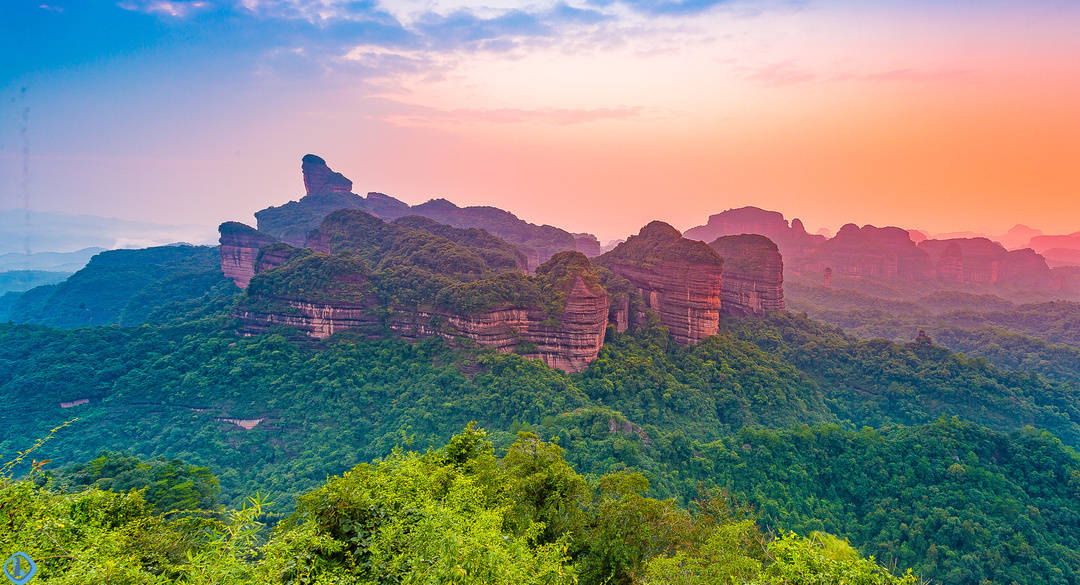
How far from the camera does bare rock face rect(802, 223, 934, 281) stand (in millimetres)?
106625

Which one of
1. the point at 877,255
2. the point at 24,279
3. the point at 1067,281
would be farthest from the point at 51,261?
the point at 1067,281

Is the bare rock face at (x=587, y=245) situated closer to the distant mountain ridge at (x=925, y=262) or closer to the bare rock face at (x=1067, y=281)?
the distant mountain ridge at (x=925, y=262)

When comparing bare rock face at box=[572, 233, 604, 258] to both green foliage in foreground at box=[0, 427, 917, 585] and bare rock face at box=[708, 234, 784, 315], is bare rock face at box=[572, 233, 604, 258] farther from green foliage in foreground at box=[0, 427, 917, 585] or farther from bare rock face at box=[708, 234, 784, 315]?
green foliage in foreground at box=[0, 427, 917, 585]

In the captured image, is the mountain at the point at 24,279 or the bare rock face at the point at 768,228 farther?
the bare rock face at the point at 768,228

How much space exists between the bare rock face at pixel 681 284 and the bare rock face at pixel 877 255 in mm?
83509

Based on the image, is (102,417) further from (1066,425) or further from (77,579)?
(1066,425)

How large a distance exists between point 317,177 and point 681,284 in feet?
286

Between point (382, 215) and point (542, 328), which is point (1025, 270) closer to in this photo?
point (542, 328)

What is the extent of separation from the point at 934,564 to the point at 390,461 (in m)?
26.4

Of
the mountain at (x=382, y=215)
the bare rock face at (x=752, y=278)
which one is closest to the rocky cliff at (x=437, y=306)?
the bare rock face at (x=752, y=278)

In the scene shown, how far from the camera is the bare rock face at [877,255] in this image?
106625mm

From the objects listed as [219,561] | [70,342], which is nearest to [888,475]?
[219,561]

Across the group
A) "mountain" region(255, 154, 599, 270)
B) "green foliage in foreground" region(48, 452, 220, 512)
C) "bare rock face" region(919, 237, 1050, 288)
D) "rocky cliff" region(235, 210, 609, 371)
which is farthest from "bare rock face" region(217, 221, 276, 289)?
"bare rock face" region(919, 237, 1050, 288)

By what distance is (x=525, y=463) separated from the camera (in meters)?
16.4
